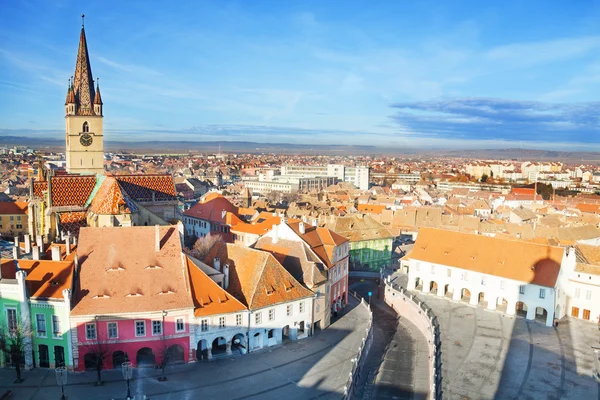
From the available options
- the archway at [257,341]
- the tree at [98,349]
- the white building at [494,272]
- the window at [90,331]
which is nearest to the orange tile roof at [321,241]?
the white building at [494,272]

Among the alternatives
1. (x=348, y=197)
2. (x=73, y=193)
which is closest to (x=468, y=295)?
(x=73, y=193)

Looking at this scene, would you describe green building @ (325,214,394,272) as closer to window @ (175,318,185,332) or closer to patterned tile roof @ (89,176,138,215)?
patterned tile roof @ (89,176,138,215)

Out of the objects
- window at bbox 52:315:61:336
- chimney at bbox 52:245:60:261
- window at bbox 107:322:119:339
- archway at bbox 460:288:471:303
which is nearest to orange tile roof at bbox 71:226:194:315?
window at bbox 107:322:119:339

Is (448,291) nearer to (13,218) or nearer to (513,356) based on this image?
(513,356)

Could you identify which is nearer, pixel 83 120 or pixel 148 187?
pixel 148 187

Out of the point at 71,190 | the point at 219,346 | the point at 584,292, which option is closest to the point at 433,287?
the point at 584,292
